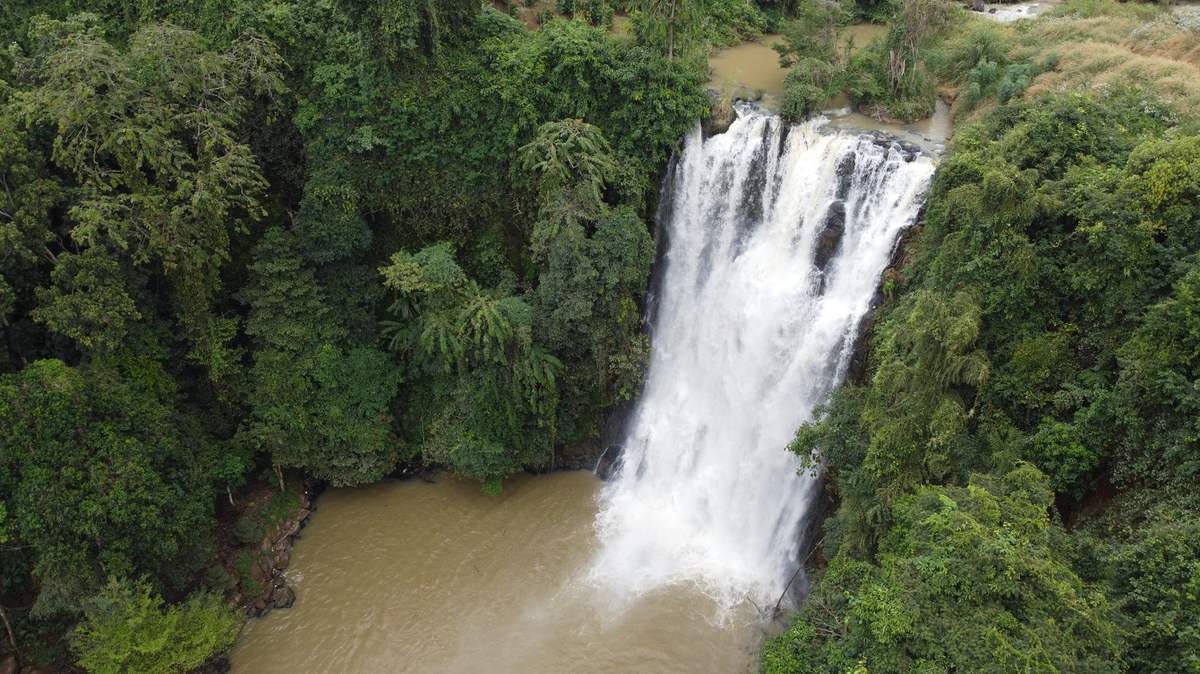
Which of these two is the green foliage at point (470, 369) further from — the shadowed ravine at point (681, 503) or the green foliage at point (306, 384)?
the shadowed ravine at point (681, 503)

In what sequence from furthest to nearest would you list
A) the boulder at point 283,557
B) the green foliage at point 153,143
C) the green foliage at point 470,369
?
the green foliage at point 470,369, the boulder at point 283,557, the green foliage at point 153,143

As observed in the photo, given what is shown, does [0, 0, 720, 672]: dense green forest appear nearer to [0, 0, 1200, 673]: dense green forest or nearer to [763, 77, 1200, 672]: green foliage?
[0, 0, 1200, 673]: dense green forest

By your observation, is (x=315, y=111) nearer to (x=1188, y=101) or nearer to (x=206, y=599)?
(x=206, y=599)

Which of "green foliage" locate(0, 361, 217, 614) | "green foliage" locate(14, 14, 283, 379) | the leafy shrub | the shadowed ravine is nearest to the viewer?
"green foliage" locate(0, 361, 217, 614)

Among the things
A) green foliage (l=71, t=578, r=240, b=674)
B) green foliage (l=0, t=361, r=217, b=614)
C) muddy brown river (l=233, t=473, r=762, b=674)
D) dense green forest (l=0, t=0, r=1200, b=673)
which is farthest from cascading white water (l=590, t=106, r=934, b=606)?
green foliage (l=0, t=361, r=217, b=614)

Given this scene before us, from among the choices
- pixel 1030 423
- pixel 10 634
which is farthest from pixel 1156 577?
Result: pixel 10 634

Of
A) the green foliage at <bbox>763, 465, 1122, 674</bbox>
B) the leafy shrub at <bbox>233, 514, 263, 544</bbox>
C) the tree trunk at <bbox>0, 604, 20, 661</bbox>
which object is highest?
the green foliage at <bbox>763, 465, 1122, 674</bbox>

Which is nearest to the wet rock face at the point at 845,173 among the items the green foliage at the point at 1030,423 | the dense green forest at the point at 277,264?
the green foliage at the point at 1030,423

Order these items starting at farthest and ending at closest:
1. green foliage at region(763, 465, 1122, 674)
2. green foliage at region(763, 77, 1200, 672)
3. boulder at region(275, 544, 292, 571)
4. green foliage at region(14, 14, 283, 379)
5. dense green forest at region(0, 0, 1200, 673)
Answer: boulder at region(275, 544, 292, 571) < green foliage at region(14, 14, 283, 379) < dense green forest at region(0, 0, 1200, 673) < green foliage at region(763, 77, 1200, 672) < green foliage at region(763, 465, 1122, 674)
